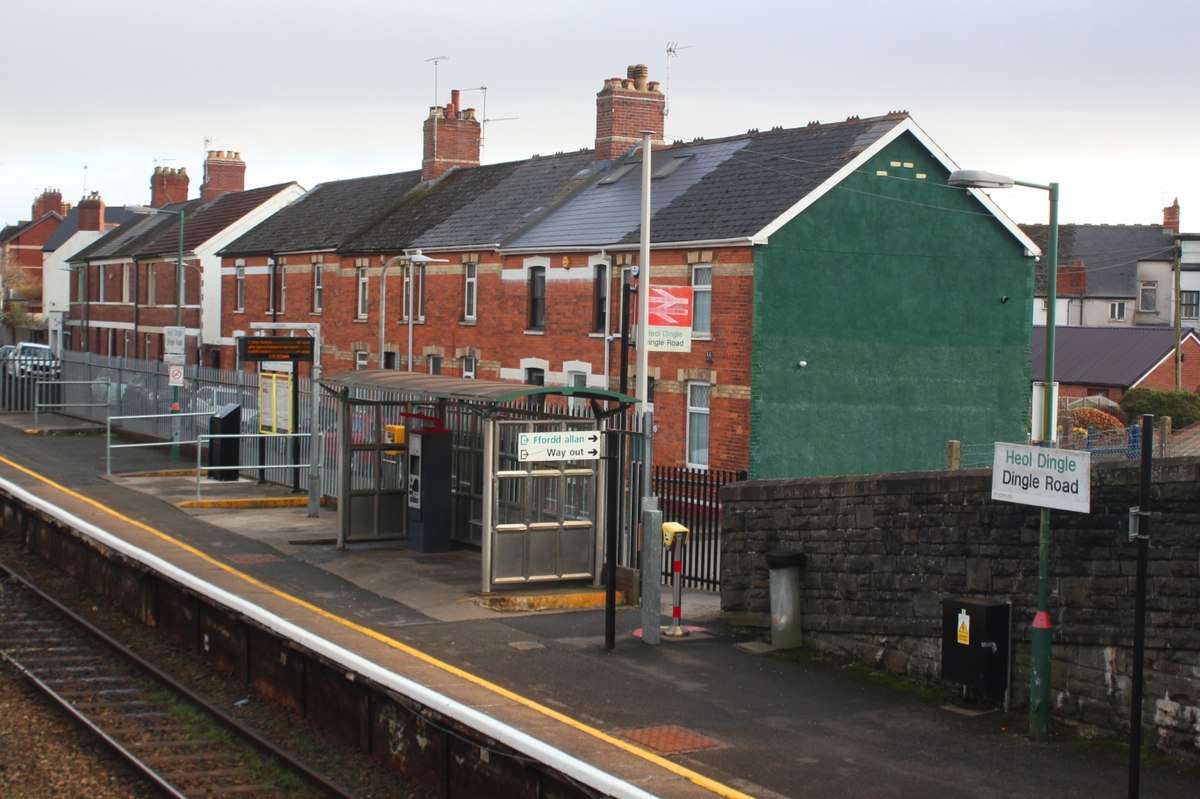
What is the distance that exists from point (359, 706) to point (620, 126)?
28.5 m

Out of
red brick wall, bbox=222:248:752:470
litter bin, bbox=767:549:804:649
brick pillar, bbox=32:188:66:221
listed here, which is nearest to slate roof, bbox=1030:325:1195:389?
red brick wall, bbox=222:248:752:470

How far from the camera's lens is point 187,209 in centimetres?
6125

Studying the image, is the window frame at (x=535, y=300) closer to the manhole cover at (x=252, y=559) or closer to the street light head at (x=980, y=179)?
the manhole cover at (x=252, y=559)

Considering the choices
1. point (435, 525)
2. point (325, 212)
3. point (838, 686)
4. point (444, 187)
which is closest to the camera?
point (838, 686)

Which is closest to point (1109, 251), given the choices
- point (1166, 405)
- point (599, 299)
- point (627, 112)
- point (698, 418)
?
point (1166, 405)

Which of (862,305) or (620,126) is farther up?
(620,126)

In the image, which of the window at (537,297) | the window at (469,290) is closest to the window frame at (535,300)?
the window at (537,297)

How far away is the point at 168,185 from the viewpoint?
69.1 metres

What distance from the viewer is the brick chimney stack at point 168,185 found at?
69000mm

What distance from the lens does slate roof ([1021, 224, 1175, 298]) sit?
224 feet

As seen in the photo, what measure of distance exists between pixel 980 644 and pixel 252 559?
1150 centimetres

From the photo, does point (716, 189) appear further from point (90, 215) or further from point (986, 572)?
point (90, 215)

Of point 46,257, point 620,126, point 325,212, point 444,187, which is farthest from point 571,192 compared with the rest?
point 46,257

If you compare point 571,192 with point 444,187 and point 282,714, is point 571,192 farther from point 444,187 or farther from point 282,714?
point 282,714
